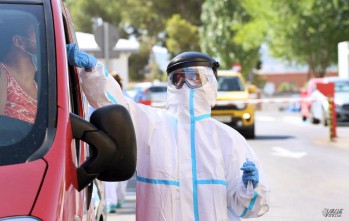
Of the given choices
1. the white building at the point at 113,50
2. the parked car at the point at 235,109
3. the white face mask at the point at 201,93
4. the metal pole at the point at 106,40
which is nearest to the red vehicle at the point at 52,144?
the white face mask at the point at 201,93

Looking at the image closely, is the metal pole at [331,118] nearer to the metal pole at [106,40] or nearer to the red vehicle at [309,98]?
the red vehicle at [309,98]

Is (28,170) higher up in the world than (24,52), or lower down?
lower down

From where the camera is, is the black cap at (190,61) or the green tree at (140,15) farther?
the green tree at (140,15)

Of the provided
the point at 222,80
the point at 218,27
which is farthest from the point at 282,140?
the point at 218,27

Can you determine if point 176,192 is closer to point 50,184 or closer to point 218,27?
point 50,184

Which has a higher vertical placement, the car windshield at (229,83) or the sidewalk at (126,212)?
the car windshield at (229,83)

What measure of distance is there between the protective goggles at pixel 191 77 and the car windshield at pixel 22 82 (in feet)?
3.38

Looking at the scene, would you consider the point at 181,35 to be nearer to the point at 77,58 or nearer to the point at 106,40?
the point at 106,40

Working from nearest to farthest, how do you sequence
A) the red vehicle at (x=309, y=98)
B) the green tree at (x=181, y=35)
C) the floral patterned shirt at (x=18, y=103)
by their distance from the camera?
1. the floral patterned shirt at (x=18, y=103)
2. the red vehicle at (x=309, y=98)
3. the green tree at (x=181, y=35)

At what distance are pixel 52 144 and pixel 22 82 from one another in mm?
466

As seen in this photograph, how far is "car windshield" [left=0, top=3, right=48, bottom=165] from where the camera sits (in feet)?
10.9

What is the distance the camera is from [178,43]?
61.9 meters

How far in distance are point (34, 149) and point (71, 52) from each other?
33.9 inches

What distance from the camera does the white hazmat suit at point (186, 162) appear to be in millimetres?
4316
